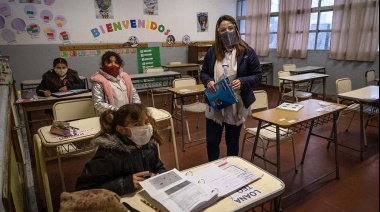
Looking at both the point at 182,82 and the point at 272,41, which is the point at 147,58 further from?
the point at 272,41

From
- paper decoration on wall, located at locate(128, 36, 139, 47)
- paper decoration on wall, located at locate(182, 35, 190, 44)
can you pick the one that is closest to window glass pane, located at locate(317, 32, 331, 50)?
paper decoration on wall, located at locate(182, 35, 190, 44)

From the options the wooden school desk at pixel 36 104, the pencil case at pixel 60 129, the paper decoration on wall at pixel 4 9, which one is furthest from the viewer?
the paper decoration on wall at pixel 4 9

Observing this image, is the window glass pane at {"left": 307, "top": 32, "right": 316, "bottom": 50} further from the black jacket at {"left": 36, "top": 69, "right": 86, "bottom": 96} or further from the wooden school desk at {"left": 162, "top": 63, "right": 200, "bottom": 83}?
the black jacket at {"left": 36, "top": 69, "right": 86, "bottom": 96}

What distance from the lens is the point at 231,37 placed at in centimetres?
190

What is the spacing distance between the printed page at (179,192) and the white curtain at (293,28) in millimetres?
5784

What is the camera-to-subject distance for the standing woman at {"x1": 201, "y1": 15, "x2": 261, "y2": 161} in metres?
1.91

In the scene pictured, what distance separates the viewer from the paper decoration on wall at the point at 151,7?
627 cm

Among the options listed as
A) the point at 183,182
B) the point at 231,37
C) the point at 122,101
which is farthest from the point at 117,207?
the point at 122,101

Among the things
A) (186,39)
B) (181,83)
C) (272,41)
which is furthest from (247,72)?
(272,41)

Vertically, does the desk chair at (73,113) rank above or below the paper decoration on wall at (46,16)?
below

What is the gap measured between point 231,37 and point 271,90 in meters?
5.13

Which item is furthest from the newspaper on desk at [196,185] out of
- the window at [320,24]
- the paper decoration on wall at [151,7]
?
the paper decoration on wall at [151,7]

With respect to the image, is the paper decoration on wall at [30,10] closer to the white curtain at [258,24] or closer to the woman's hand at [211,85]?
the woman's hand at [211,85]

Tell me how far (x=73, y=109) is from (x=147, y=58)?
4310 millimetres
